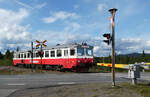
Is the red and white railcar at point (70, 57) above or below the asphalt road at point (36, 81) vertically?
above

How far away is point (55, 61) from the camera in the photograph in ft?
79.7

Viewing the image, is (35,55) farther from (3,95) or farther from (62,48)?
(3,95)

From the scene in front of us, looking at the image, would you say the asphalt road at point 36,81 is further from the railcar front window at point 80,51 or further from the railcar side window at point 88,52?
the railcar side window at point 88,52

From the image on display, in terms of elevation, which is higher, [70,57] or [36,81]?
[70,57]

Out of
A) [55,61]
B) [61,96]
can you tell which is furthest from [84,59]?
[61,96]

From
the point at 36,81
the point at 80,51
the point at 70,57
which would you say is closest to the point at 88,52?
the point at 80,51

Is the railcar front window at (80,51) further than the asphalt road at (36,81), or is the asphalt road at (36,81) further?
the railcar front window at (80,51)

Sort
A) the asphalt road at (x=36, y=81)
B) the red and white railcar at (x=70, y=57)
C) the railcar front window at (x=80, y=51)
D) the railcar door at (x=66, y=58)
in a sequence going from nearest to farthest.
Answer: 1. the asphalt road at (x=36, y=81)
2. the red and white railcar at (x=70, y=57)
3. the railcar front window at (x=80, y=51)
4. the railcar door at (x=66, y=58)

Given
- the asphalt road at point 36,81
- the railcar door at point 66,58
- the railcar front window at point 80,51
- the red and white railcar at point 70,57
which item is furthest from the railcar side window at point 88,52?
the asphalt road at point 36,81

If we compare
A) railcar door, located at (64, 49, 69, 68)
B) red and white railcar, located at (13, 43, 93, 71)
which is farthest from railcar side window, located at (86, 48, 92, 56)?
railcar door, located at (64, 49, 69, 68)

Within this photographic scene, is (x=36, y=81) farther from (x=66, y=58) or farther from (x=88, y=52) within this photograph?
(x=88, y=52)

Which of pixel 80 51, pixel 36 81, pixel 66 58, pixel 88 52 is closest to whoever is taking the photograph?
pixel 36 81

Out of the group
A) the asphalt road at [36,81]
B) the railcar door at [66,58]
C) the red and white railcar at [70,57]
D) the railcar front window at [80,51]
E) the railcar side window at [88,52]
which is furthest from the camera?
the railcar side window at [88,52]

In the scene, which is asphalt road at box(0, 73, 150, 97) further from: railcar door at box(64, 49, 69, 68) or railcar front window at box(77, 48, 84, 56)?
railcar door at box(64, 49, 69, 68)
